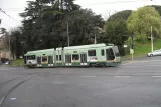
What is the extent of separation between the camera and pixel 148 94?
12078 mm

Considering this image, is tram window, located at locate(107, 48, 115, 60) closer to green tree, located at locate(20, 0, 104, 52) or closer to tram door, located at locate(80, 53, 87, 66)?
tram door, located at locate(80, 53, 87, 66)

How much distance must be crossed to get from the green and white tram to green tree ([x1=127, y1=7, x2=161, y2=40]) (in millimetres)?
40571

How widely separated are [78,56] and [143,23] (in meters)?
Result: 45.6

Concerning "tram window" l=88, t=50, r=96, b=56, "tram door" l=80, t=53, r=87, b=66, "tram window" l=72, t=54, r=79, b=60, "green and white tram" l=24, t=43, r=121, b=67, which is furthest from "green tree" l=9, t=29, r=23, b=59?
"tram window" l=88, t=50, r=96, b=56

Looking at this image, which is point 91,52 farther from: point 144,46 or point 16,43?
point 16,43

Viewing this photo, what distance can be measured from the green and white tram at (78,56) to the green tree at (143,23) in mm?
40571

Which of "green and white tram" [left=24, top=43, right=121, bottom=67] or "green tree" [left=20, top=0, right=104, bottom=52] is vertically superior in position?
"green tree" [left=20, top=0, right=104, bottom=52]

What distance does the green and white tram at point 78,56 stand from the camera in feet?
118

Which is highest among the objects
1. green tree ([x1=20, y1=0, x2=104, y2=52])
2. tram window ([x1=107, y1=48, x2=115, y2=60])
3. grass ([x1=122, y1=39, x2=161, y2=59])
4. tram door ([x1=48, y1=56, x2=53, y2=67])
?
green tree ([x1=20, y1=0, x2=104, y2=52])

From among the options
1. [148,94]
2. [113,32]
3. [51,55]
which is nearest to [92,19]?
[113,32]

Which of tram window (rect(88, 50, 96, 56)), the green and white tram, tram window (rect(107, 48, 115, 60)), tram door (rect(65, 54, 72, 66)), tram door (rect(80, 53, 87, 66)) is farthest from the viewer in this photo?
tram door (rect(65, 54, 72, 66))

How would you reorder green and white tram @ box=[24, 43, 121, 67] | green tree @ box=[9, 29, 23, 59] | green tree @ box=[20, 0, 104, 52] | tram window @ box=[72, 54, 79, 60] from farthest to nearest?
green tree @ box=[9, 29, 23, 59] < green tree @ box=[20, 0, 104, 52] < tram window @ box=[72, 54, 79, 60] < green and white tram @ box=[24, 43, 121, 67]

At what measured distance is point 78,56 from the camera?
40.3 meters

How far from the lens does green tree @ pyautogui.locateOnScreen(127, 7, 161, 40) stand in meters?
80.8
